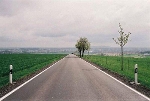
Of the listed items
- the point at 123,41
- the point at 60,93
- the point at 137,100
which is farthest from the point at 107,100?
the point at 123,41

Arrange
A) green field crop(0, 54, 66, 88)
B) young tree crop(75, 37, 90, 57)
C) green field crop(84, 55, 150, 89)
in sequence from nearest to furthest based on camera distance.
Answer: green field crop(84, 55, 150, 89) < green field crop(0, 54, 66, 88) < young tree crop(75, 37, 90, 57)

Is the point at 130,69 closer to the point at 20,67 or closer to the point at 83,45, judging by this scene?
the point at 20,67

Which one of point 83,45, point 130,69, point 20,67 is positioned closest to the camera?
point 130,69

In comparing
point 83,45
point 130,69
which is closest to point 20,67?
point 130,69

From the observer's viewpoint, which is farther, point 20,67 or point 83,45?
point 83,45

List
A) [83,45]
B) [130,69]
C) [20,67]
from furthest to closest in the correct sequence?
1. [83,45]
2. [20,67]
3. [130,69]

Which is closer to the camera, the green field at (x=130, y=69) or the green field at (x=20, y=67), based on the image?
the green field at (x=130, y=69)

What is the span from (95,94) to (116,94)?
887 millimetres

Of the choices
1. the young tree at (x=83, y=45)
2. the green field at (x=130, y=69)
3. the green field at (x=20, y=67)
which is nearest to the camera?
the green field at (x=130, y=69)

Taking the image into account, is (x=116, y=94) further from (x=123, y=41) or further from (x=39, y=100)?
(x=123, y=41)

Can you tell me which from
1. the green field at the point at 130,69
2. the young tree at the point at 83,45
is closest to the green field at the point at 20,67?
the green field at the point at 130,69

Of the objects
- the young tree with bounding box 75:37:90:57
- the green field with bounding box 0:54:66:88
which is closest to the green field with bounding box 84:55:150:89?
the green field with bounding box 0:54:66:88

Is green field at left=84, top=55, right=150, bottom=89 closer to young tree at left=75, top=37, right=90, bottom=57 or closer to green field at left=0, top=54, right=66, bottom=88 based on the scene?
green field at left=0, top=54, right=66, bottom=88

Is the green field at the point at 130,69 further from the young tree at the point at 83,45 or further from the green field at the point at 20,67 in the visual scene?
the young tree at the point at 83,45
